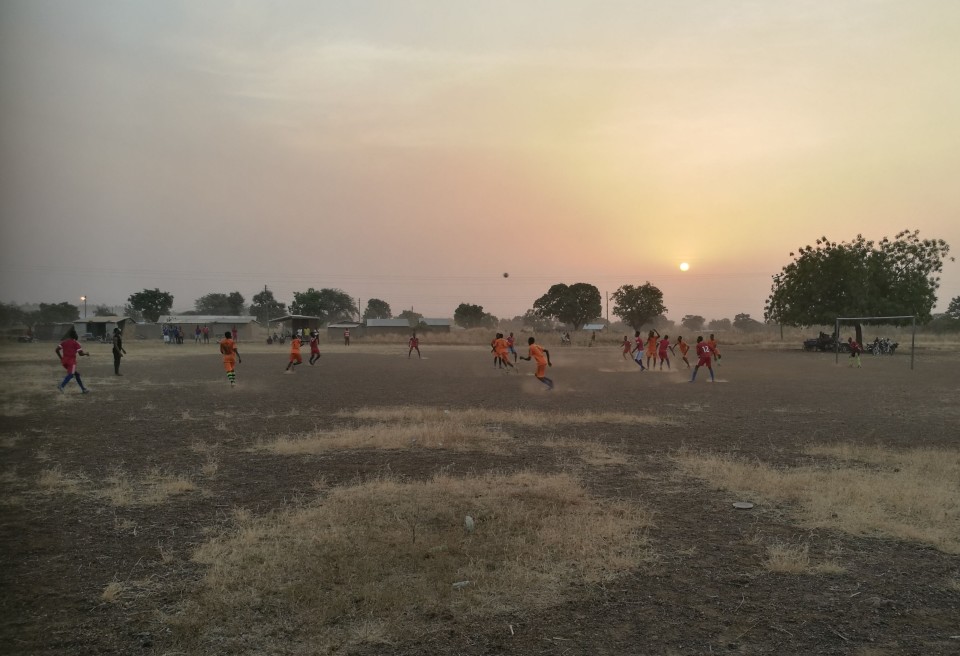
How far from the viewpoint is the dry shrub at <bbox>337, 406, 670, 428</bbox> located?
13781mm

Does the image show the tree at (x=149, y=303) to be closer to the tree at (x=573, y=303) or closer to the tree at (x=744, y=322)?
the tree at (x=573, y=303)

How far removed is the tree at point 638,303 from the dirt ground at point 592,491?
10876 centimetres

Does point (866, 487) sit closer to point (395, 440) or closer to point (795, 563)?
point (795, 563)

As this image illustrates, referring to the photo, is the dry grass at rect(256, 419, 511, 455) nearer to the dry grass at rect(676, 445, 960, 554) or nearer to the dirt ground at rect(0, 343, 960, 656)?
the dirt ground at rect(0, 343, 960, 656)

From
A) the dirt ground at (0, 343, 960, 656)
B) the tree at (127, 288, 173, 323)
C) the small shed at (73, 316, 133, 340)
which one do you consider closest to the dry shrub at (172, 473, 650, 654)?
the dirt ground at (0, 343, 960, 656)

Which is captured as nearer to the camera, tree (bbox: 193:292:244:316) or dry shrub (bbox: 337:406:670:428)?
dry shrub (bbox: 337:406:670:428)

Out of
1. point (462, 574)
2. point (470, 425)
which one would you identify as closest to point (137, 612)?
point (462, 574)

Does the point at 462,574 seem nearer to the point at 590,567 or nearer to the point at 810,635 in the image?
the point at 590,567

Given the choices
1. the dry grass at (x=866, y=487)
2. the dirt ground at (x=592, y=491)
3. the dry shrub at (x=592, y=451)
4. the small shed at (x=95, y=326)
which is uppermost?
the small shed at (x=95, y=326)

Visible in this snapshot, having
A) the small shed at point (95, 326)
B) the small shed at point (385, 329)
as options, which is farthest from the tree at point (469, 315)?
the small shed at point (95, 326)

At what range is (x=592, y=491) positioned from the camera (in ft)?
25.9

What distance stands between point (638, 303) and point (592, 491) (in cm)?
12149

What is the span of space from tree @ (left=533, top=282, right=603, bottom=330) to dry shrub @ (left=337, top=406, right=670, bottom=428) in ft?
347

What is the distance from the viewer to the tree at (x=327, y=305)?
117 m
